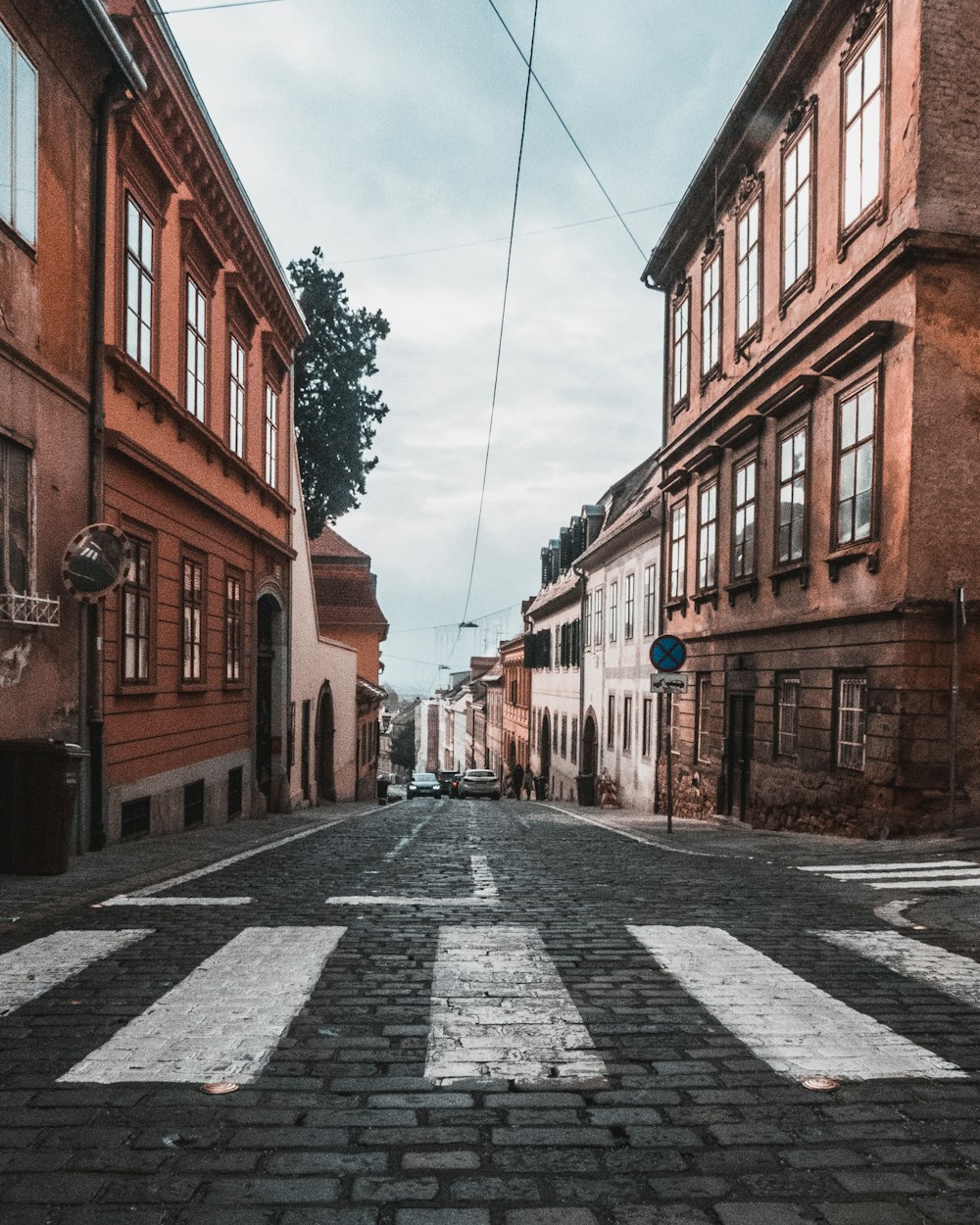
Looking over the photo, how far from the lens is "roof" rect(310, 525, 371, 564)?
45.3 metres

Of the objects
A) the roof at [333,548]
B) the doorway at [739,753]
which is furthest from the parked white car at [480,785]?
the doorway at [739,753]

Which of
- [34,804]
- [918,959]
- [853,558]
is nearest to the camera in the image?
[918,959]

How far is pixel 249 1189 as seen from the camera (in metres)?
2.86

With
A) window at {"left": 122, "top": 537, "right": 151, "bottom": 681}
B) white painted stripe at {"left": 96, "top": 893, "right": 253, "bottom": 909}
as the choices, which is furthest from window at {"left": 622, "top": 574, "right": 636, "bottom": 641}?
white painted stripe at {"left": 96, "top": 893, "right": 253, "bottom": 909}

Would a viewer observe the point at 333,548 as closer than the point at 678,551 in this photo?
No

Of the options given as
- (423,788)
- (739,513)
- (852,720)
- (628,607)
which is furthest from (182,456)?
(423,788)

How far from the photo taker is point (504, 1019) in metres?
4.36

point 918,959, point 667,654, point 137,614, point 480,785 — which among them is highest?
point 137,614

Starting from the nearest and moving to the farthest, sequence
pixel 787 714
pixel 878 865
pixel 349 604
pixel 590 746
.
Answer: pixel 878 865 < pixel 787 714 < pixel 590 746 < pixel 349 604

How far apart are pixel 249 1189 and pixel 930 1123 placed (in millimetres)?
2179

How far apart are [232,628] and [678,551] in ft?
33.0

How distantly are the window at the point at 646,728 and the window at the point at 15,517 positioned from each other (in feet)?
57.5

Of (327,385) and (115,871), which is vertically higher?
(327,385)

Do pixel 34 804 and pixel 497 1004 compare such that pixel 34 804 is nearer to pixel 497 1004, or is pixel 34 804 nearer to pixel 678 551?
pixel 497 1004
